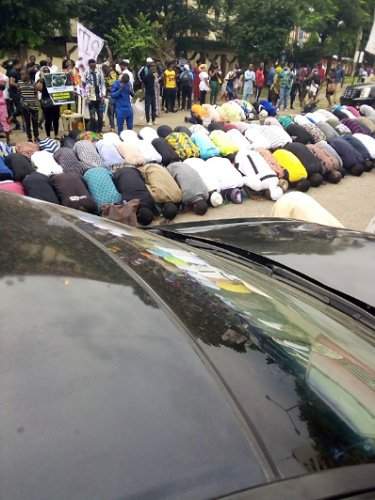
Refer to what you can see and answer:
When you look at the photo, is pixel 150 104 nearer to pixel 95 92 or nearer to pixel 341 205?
pixel 95 92

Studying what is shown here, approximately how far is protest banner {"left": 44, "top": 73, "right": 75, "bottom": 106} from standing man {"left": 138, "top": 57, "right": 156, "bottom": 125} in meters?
2.77

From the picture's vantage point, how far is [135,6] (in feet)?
87.0

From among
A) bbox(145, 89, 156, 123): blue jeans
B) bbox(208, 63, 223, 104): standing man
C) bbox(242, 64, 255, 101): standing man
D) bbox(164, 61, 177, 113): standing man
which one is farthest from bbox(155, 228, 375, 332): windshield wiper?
bbox(242, 64, 255, 101): standing man

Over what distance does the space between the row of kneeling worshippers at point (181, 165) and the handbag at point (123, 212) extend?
0.48ft

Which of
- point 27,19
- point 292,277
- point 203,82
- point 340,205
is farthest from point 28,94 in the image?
point 27,19

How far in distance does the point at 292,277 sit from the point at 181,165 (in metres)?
4.79

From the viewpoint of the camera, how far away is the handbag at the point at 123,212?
18.4 ft

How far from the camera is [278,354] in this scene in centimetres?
120

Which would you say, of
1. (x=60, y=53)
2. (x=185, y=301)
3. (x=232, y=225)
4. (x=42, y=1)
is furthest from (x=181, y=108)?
(x=185, y=301)

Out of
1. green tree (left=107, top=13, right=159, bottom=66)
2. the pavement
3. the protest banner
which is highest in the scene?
green tree (left=107, top=13, right=159, bottom=66)

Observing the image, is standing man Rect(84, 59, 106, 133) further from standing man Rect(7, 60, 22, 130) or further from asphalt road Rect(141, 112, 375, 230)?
asphalt road Rect(141, 112, 375, 230)

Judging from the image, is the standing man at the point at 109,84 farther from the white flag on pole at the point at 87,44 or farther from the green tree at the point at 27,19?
the green tree at the point at 27,19

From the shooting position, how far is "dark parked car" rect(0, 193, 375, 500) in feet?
2.58

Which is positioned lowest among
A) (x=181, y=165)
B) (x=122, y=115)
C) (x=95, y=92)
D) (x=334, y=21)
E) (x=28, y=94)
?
(x=181, y=165)
